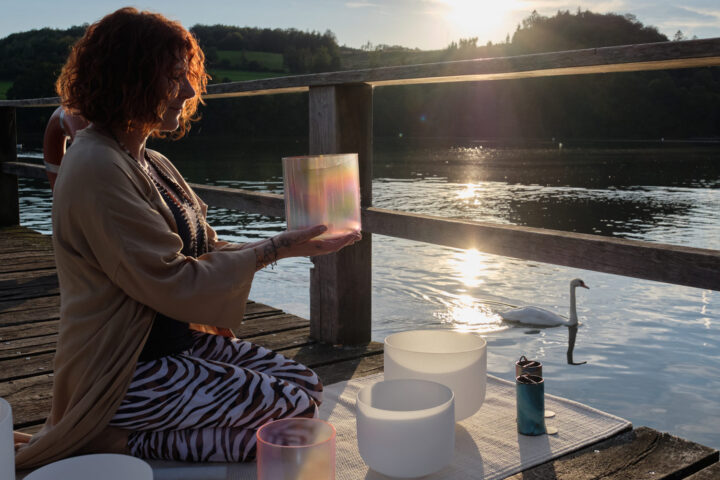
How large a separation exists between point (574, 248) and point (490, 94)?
208 ft

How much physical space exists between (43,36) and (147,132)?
48.1 metres

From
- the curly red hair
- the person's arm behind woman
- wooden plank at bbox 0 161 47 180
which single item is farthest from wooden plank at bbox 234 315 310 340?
wooden plank at bbox 0 161 47 180

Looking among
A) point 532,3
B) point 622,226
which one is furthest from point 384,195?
point 532,3

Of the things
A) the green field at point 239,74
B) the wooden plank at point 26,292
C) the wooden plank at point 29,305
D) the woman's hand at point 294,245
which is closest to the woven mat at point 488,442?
the woman's hand at point 294,245

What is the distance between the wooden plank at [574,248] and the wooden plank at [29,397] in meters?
1.47

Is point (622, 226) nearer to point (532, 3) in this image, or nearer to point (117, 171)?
point (117, 171)

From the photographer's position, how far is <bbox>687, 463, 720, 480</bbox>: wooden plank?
1944 mm

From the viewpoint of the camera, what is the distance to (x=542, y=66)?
231cm

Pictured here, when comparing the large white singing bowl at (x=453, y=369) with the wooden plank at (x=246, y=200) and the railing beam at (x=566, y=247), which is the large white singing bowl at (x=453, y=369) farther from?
the wooden plank at (x=246, y=200)

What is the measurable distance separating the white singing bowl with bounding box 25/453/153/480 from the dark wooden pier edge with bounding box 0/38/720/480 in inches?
44.0

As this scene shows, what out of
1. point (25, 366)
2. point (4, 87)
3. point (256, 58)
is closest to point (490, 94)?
point (256, 58)

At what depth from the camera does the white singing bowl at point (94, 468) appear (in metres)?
1.33

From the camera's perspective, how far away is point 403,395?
78.7 inches

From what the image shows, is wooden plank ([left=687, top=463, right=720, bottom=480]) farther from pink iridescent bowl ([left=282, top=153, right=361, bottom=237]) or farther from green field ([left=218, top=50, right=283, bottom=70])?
green field ([left=218, top=50, right=283, bottom=70])
